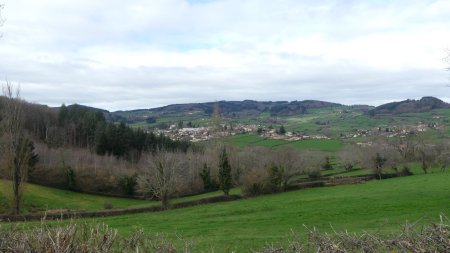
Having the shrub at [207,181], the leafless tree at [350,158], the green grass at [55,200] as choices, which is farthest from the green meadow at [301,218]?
the leafless tree at [350,158]

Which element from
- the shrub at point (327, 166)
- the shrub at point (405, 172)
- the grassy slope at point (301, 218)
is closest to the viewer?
the grassy slope at point (301, 218)

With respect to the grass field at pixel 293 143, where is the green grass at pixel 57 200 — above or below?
below

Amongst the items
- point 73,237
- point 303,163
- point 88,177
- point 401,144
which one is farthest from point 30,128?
point 73,237

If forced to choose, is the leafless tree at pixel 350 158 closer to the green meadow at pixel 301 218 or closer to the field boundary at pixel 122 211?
the field boundary at pixel 122 211

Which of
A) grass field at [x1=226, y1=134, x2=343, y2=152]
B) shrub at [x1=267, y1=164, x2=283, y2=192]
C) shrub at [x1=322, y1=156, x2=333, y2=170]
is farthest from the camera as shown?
grass field at [x1=226, y1=134, x2=343, y2=152]

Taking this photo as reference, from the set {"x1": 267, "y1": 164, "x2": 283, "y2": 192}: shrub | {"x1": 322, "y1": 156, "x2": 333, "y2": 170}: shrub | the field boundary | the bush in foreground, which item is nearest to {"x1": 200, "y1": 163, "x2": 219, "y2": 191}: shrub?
{"x1": 267, "y1": 164, "x2": 283, "y2": 192}: shrub

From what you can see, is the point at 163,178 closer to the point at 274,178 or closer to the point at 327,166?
the point at 274,178

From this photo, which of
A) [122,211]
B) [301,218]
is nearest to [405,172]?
[301,218]

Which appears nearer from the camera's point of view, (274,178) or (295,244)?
(295,244)

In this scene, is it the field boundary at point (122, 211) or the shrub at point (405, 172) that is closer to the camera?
the field boundary at point (122, 211)

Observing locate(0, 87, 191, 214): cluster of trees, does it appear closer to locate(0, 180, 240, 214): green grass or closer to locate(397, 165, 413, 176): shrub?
locate(0, 180, 240, 214): green grass

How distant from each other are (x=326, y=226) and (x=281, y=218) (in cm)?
598

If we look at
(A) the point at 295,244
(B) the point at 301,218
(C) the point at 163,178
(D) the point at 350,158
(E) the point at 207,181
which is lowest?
(E) the point at 207,181

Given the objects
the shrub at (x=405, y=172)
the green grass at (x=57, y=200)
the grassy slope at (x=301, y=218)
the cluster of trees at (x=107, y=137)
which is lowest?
the green grass at (x=57, y=200)
